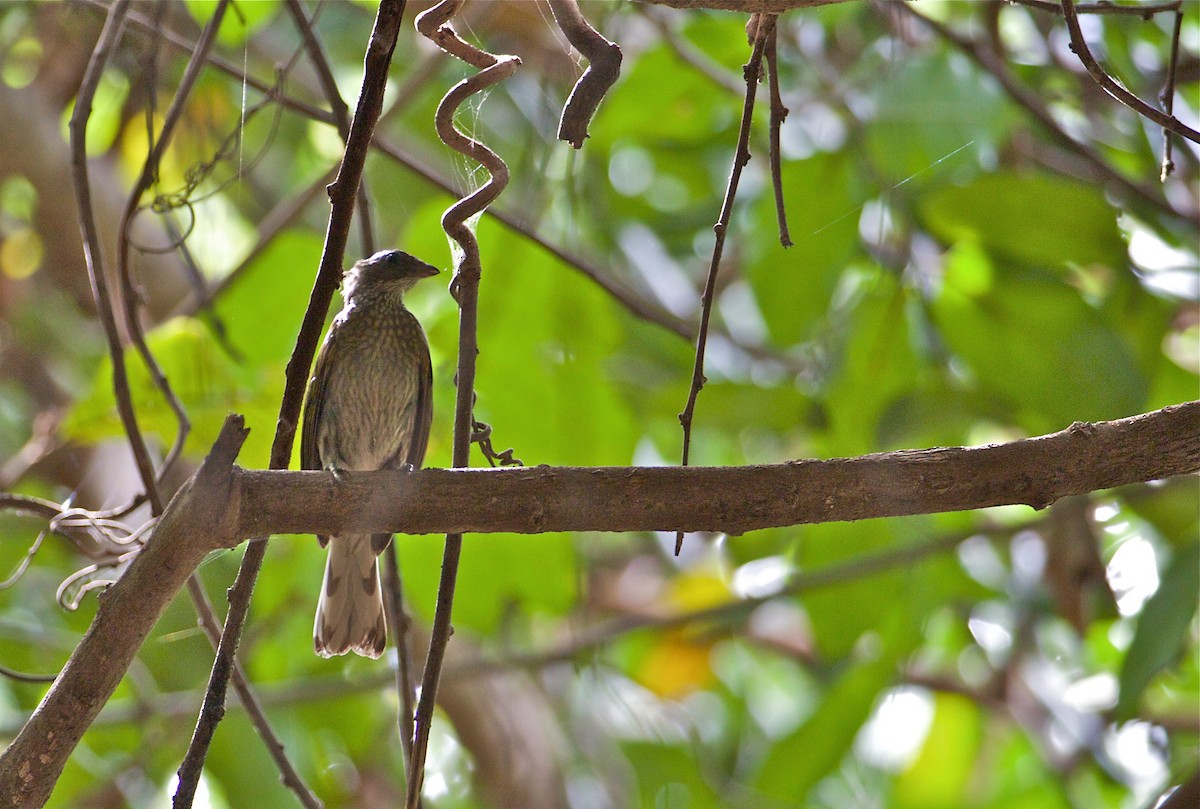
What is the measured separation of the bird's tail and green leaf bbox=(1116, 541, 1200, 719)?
1.95 m

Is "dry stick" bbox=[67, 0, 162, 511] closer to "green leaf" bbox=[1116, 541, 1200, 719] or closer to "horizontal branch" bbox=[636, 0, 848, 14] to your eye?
"horizontal branch" bbox=[636, 0, 848, 14]

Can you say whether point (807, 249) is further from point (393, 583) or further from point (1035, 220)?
point (393, 583)

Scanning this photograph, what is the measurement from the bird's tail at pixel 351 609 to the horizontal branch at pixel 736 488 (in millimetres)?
1183

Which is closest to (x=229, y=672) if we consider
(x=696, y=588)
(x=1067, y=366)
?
(x=1067, y=366)

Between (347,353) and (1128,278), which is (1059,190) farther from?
(347,353)

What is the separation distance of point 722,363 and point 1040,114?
1.78 meters

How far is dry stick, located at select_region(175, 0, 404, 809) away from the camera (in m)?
1.82

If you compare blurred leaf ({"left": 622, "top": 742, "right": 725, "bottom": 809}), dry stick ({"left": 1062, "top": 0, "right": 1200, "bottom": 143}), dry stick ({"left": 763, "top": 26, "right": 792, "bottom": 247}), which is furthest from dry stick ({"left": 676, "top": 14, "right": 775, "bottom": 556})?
blurred leaf ({"left": 622, "top": 742, "right": 725, "bottom": 809})

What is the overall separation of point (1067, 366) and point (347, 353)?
2.03 meters

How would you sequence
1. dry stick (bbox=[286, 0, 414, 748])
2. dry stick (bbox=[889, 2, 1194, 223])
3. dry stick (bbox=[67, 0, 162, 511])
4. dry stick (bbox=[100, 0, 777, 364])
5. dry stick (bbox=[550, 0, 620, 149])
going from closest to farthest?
dry stick (bbox=[550, 0, 620, 149])
dry stick (bbox=[286, 0, 414, 748])
dry stick (bbox=[67, 0, 162, 511])
dry stick (bbox=[100, 0, 777, 364])
dry stick (bbox=[889, 2, 1194, 223])

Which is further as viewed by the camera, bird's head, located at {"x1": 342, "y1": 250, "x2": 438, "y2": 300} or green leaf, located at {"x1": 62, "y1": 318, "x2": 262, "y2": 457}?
bird's head, located at {"x1": 342, "y1": 250, "x2": 438, "y2": 300}

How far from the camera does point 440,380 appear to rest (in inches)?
136

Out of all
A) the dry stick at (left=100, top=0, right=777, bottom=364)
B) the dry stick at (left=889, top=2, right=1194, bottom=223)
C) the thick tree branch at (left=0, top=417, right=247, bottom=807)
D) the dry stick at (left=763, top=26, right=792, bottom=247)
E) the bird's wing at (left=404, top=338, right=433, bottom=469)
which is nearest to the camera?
the thick tree branch at (left=0, top=417, right=247, bottom=807)

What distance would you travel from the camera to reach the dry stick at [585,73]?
71.1 inches
